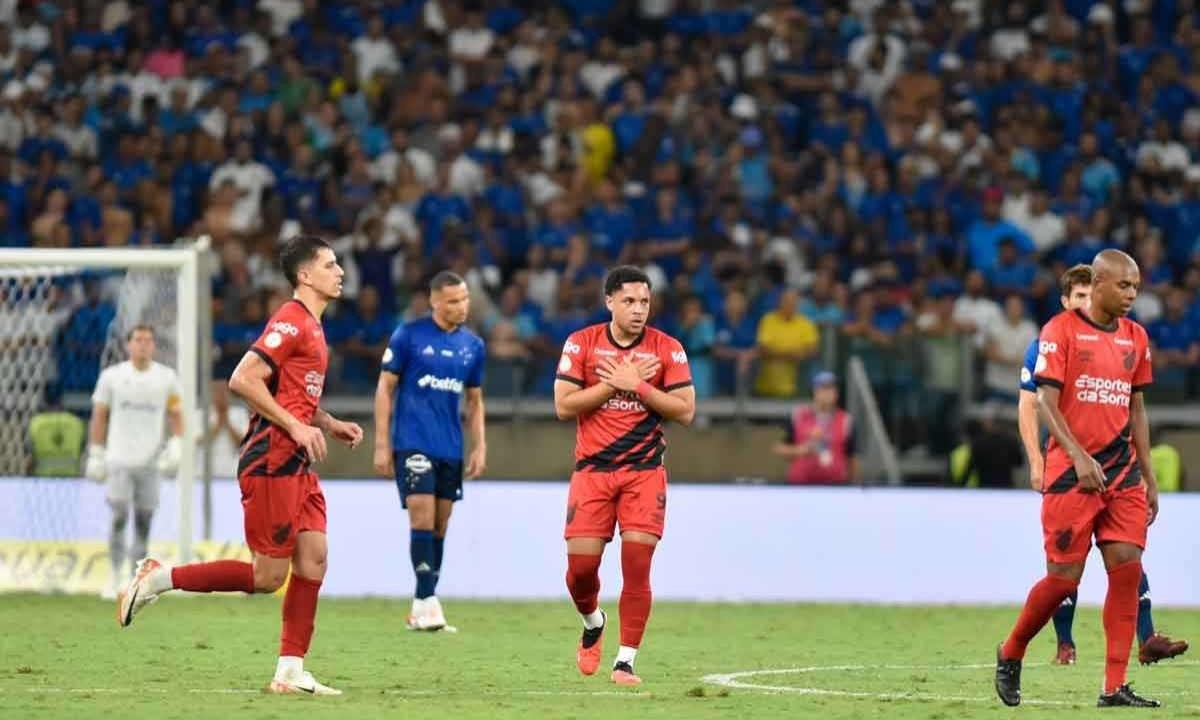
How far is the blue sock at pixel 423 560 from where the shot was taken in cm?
1427

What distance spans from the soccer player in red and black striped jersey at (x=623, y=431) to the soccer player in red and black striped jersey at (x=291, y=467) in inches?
56.5

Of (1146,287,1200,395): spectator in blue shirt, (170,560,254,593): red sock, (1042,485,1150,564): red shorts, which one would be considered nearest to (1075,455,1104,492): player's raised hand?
(1042,485,1150,564): red shorts

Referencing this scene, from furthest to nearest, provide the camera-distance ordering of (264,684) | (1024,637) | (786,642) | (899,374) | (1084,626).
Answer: (899,374) → (1084,626) → (786,642) → (264,684) → (1024,637)

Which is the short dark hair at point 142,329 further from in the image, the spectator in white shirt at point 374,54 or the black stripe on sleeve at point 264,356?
the black stripe on sleeve at point 264,356

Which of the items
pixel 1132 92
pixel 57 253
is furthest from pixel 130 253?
pixel 1132 92

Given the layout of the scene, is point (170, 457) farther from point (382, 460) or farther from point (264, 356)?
point (264, 356)

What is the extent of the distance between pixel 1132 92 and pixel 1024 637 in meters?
15.9

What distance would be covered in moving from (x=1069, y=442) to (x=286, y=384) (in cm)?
337

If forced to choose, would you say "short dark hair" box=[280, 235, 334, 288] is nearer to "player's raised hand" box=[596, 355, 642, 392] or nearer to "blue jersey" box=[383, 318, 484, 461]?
"player's raised hand" box=[596, 355, 642, 392]

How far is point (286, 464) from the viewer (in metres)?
9.66

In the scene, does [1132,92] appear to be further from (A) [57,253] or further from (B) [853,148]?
(A) [57,253]

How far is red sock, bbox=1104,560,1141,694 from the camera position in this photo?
9.41 m

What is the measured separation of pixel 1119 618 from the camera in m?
9.44

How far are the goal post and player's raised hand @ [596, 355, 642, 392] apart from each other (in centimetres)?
715
